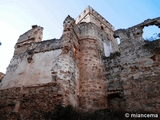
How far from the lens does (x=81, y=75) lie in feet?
30.9

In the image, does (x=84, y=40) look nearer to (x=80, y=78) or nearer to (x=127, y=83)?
(x=80, y=78)

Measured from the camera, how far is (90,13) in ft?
51.4

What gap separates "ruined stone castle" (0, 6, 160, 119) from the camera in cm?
736

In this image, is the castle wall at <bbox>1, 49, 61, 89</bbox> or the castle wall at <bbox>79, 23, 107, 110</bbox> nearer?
the castle wall at <bbox>1, 49, 61, 89</bbox>

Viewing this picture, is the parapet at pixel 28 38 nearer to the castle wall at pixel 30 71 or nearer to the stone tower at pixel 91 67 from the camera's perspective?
the castle wall at pixel 30 71

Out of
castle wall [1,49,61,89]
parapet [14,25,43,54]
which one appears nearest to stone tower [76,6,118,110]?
castle wall [1,49,61,89]

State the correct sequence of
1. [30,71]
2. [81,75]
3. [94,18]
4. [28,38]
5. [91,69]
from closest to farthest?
[30,71] < [81,75] < [91,69] < [28,38] < [94,18]

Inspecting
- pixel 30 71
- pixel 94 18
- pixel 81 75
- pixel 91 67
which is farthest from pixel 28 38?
pixel 94 18

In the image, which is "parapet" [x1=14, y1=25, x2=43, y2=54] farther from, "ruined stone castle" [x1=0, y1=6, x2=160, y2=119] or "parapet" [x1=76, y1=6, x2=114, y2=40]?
"parapet" [x1=76, y1=6, x2=114, y2=40]

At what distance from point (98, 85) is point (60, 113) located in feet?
11.9

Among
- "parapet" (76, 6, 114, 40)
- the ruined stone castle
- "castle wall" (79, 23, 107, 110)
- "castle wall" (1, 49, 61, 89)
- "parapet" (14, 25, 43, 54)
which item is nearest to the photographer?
the ruined stone castle

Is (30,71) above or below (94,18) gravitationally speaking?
below

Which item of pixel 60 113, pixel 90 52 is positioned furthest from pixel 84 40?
pixel 60 113

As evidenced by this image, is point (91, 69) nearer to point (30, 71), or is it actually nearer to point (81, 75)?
point (81, 75)
